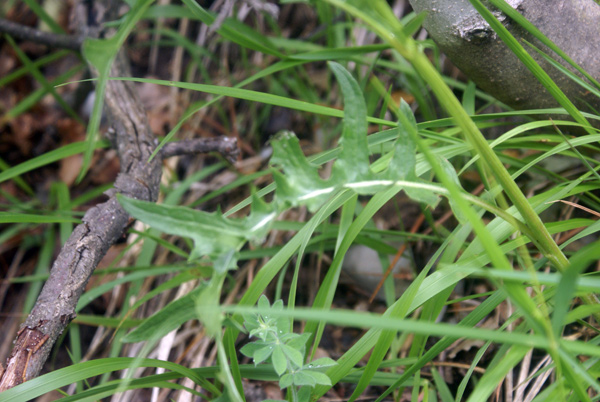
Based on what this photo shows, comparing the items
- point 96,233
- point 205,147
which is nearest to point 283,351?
point 96,233

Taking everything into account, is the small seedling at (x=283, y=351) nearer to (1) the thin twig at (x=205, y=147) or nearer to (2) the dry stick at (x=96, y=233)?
(2) the dry stick at (x=96, y=233)

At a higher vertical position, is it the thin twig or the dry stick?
the thin twig

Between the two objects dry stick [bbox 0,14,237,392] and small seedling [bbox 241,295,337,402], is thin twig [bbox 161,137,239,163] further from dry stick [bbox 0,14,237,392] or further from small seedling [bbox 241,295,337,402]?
small seedling [bbox 241,295,337,402]

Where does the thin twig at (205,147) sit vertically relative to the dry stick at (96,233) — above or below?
above

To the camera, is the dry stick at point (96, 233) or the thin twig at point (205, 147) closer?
the dry stick at point (96, 233)

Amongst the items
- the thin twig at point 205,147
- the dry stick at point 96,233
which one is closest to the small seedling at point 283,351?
the dry stick at point 96,233

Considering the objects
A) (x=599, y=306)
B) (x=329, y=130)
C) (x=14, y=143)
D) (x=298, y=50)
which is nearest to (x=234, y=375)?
(x=599, y=306)

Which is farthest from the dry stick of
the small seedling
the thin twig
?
the small seedling

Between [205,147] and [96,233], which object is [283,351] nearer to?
[96,233]
